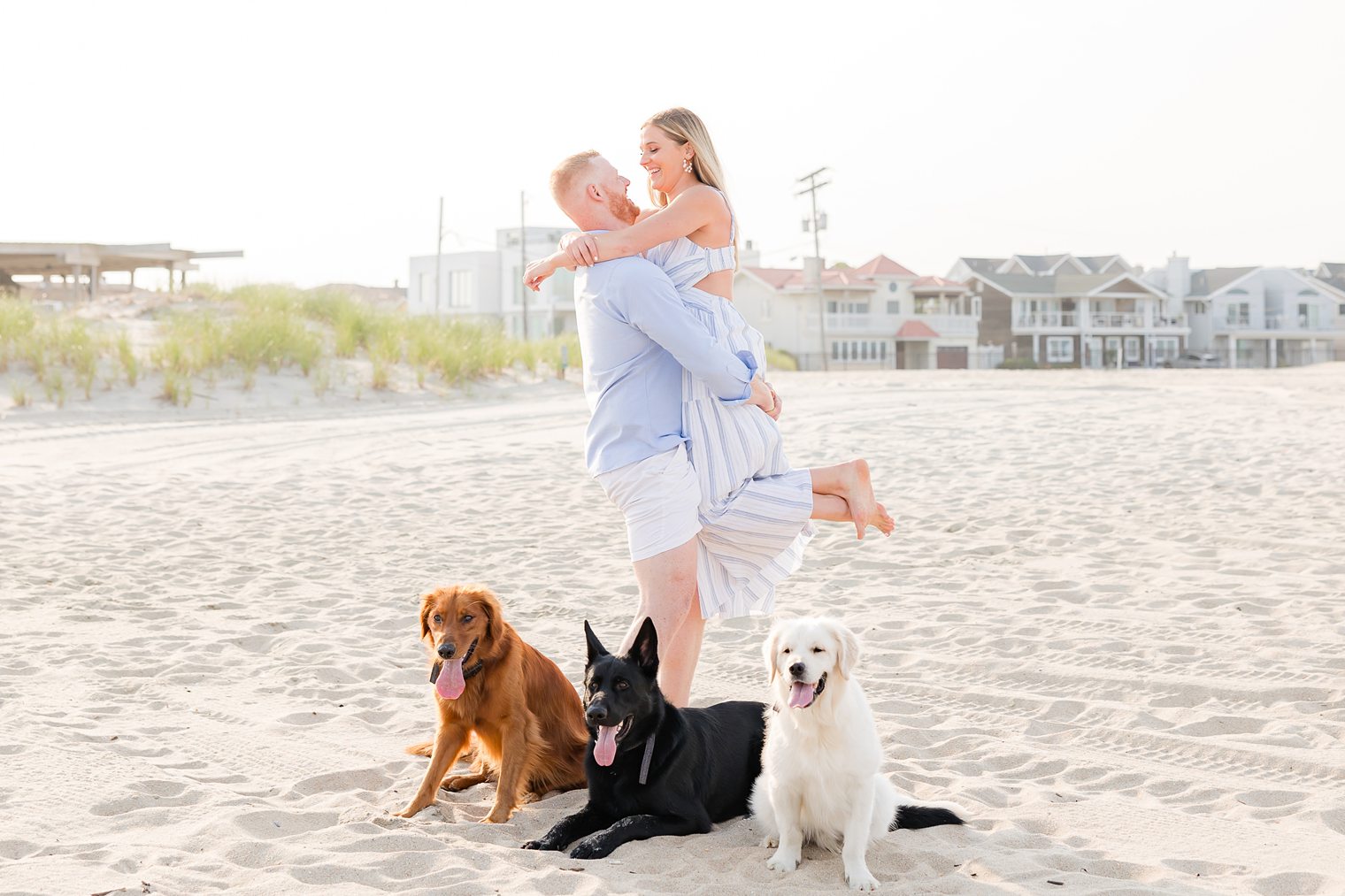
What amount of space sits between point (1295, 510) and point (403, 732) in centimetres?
736

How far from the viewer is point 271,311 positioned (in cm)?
2425

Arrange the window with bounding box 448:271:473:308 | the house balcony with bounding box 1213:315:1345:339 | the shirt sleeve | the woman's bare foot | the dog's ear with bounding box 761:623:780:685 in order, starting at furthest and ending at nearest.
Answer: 1. the house balcony with bounding box 1213:315:1345:339
2. the window with bounding box 448:271:473:308
3. the woman's bare foot
4. the shirt sleeve
5. the dog's ear with bounding box 761:623:780:685

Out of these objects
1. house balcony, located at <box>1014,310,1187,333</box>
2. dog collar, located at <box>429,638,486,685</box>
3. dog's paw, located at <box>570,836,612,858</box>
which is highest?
house balcony, located at <box>1014,310,1187,333</box>

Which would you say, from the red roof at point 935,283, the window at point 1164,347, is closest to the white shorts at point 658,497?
the red roof at point 935,283

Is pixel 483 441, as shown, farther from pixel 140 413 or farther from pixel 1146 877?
pixel 1146 877

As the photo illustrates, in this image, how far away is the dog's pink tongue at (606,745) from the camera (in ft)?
12.7

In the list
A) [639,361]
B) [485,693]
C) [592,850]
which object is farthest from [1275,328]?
[592,850]

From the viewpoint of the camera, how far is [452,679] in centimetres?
412

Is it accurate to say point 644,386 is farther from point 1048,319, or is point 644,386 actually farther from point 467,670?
point 1048,319

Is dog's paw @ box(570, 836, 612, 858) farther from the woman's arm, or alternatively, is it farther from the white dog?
the woman's arm

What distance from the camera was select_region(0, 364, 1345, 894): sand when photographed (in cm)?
379

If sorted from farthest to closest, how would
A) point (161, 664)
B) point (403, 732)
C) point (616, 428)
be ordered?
point (161, 664), point (403, 732), point (616, 428)

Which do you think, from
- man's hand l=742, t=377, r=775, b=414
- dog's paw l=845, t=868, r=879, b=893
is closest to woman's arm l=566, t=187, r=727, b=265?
man's hand l=742, t=377, r=775, b=414

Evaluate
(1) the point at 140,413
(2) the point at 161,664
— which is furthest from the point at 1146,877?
(1) the point at 140,413
